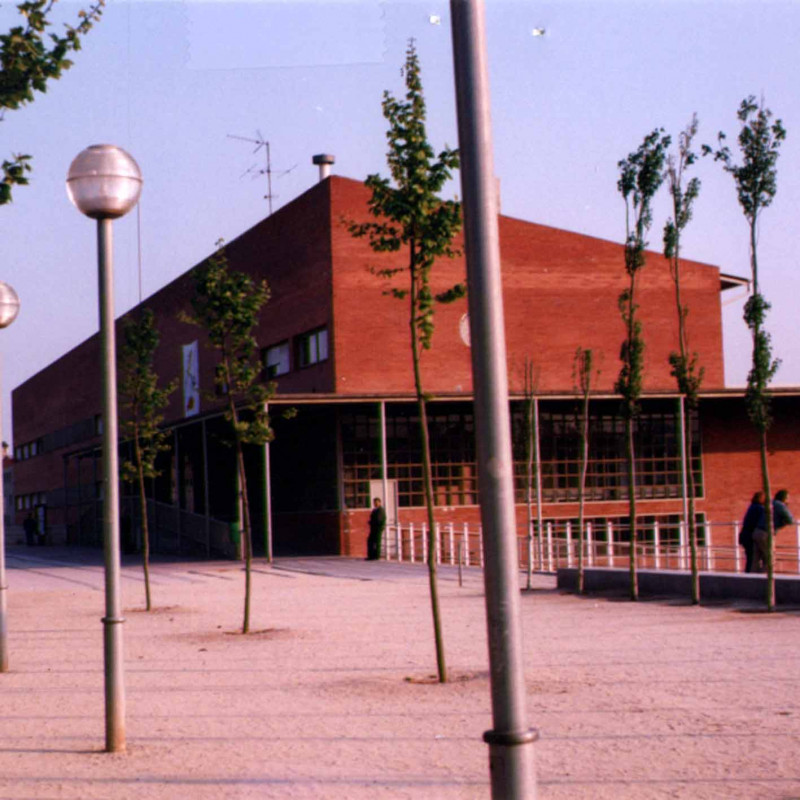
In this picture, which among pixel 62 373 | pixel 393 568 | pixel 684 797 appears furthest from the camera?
pixel 62 373

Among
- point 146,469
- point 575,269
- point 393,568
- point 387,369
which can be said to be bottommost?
point 393,568

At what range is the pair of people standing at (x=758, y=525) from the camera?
2048cm

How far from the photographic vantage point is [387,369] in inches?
1484

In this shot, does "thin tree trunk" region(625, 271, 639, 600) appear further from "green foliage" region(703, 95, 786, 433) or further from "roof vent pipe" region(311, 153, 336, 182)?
"roof vent pipe" region(311, 153, 336, 182)

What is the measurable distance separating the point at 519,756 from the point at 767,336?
12314 mm

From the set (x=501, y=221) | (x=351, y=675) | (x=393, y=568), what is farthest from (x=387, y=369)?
(x=351, y=675)

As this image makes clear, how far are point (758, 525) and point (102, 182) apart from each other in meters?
14.6

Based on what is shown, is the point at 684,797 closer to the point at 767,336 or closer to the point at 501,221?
the point at 767,336

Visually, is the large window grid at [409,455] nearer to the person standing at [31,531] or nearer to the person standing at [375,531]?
the person standing at [375,531]

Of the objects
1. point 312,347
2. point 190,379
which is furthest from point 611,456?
point 190,379

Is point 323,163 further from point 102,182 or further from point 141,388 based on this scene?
point 102,182

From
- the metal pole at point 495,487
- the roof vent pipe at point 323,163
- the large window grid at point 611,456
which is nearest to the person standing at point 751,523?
the metal pole at point 495,487

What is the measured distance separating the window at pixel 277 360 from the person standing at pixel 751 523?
20933mm

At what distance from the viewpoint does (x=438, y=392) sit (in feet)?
117
